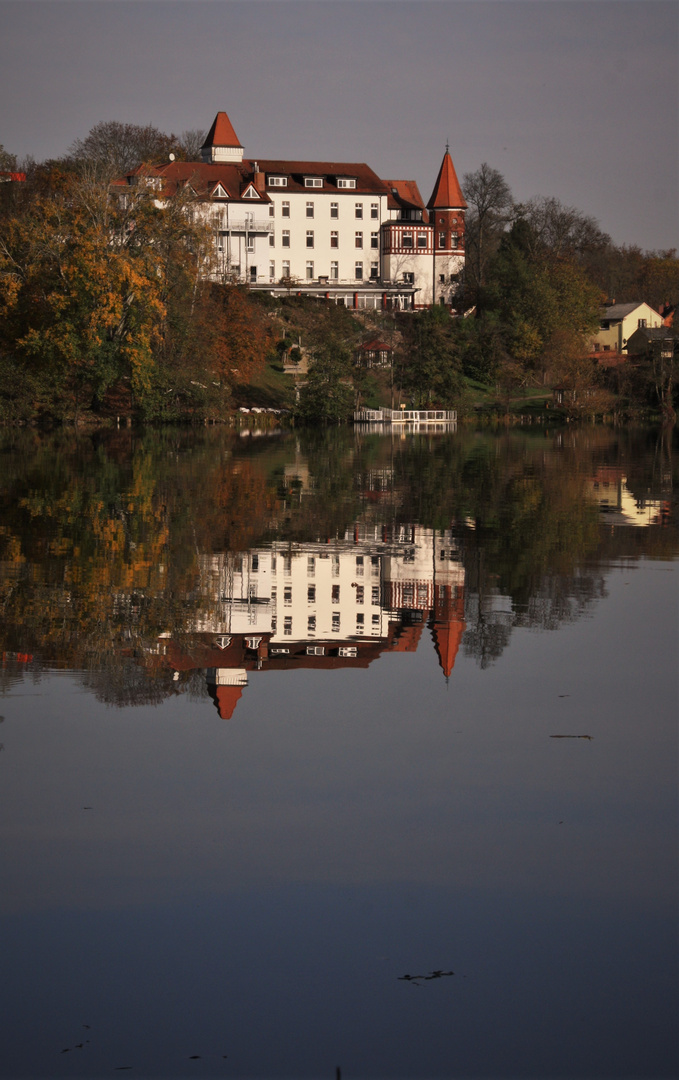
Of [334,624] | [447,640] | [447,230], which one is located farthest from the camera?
[447,230]

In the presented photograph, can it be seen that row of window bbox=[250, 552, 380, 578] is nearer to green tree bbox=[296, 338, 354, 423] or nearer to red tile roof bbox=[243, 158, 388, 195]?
green tree bbox=[296, 338, 354, 423]

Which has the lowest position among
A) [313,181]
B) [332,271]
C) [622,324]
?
[622,324]

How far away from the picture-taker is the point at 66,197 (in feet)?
174

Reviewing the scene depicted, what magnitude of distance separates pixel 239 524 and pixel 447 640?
9110mm

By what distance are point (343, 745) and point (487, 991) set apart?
122 inches

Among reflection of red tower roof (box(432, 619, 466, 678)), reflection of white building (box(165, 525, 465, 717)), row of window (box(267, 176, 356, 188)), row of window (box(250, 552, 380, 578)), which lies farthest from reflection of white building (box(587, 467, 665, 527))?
row of window (box(267, 176, 356, 188))

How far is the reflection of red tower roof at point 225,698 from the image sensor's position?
878 cm

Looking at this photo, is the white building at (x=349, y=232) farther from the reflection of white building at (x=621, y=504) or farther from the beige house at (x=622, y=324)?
the reflection of white building at (x=621, y=504)

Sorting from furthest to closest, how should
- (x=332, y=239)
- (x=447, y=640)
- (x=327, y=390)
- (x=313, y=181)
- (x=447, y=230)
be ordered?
(x=447, y=230)
(x=332, y=239)
(x=313, y=181)
(x=327, y=390)
(x=447, y=640)

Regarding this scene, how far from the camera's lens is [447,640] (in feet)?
37.0

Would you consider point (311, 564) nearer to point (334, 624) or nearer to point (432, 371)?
point (334, 624)

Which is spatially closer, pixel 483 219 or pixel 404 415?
pixel 404 415

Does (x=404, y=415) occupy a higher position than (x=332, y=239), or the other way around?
(x=332, y=239)

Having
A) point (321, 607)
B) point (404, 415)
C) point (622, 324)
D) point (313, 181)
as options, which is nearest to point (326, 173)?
point (313, 181)
